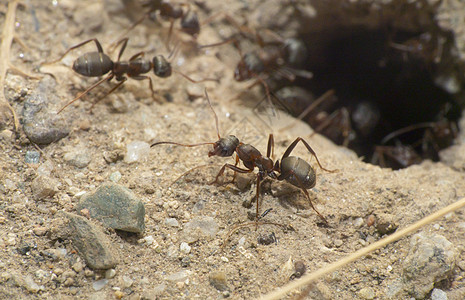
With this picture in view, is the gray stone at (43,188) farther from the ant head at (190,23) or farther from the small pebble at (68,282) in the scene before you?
the ant head at (190,23)

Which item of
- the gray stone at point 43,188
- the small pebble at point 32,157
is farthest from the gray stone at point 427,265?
the small pebble at point 32,157

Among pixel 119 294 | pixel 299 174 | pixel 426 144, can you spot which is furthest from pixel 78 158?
pixel 426 144

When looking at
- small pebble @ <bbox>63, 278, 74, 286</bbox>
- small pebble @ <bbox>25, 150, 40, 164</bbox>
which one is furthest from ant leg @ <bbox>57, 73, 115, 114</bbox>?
small pebble @ <bbox>63, 278, 74, 286</bbox>

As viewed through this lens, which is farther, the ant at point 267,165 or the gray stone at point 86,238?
the ant at point 267,165

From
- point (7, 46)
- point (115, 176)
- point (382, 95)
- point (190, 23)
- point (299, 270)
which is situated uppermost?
point (7, 46)

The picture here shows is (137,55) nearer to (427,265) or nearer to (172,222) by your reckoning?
(172,222)

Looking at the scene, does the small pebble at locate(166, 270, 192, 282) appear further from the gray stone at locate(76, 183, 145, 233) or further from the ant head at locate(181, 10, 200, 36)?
the ant head at locate(181, 10, 200, 36)
